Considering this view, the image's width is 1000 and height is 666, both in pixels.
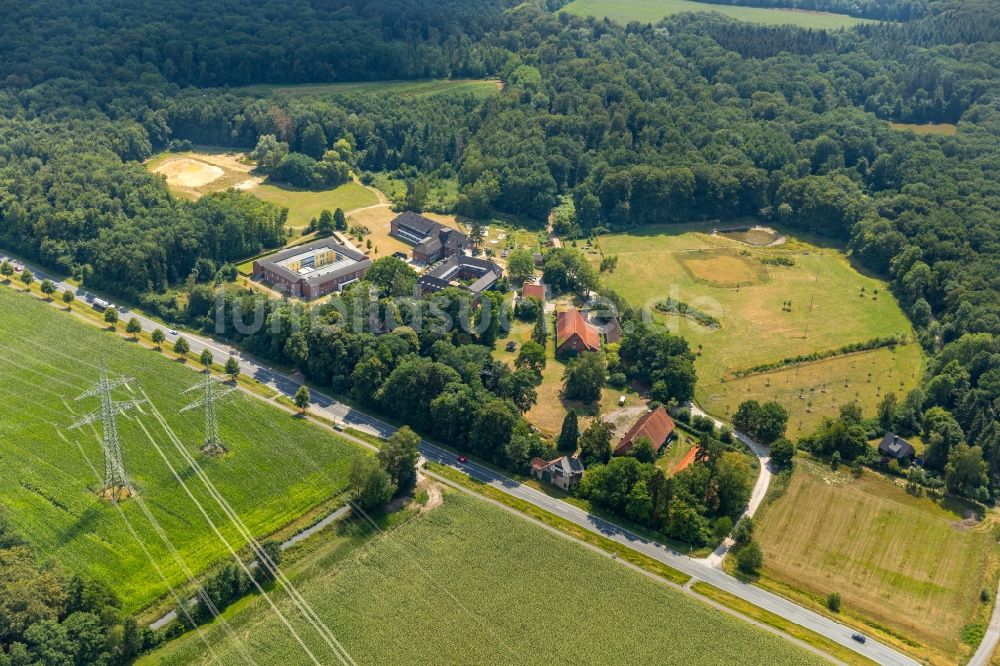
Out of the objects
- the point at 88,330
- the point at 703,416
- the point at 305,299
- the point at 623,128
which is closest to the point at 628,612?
the point at 703,416

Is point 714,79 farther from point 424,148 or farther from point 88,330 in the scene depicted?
point 88,330

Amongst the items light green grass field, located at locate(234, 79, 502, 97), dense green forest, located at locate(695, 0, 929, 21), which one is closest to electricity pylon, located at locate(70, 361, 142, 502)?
light green grass field, located at locate(234, 79, 502, 97)

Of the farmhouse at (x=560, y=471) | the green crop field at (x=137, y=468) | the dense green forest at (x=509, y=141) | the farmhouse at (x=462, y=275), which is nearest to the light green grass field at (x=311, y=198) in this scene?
the dense green forest at (x=509, y=141)

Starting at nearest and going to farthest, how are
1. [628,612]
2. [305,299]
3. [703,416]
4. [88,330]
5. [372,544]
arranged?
1. [628,612]
2. [372,544]
3. [703,416]
4. [88,330]
5. [305,299]

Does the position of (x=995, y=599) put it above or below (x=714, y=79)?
below

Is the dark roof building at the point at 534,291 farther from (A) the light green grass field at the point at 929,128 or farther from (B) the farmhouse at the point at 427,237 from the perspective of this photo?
(A) the light green grass field at the point at 929,128

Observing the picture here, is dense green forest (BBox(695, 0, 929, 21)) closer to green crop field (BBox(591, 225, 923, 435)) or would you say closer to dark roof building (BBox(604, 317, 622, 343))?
green crop field (BBox(591, 225, 923, 435))
